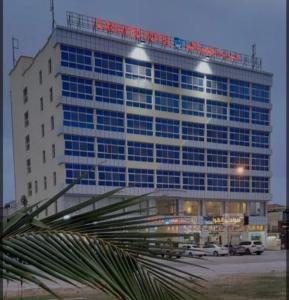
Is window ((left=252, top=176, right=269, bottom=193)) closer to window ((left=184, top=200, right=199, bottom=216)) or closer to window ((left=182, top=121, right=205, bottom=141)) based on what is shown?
window ((left=184, top=200, right=199, bottom=216))

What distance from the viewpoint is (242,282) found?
1828 cm

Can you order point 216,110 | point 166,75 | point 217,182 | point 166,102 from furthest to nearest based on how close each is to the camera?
1. point 216,110
2. point 217,182
3. point 166,75
4. point 166,102

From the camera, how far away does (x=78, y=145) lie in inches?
1802

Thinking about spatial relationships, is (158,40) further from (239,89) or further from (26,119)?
(26,119)

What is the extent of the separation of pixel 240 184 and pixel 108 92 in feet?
66.4

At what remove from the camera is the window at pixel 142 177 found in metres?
48.3

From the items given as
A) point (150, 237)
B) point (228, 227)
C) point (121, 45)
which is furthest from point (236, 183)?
point (150, 237)

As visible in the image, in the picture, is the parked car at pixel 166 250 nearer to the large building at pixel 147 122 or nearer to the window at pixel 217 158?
the large building at pixel 147 122

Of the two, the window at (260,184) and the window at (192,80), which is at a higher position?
the window at (192,80)

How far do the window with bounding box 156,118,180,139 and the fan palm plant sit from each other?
160 ft

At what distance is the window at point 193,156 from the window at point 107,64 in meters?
11.7

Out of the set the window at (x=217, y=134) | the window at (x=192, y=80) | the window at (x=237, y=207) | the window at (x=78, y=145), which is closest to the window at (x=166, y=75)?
the window at (x=192, y=80)

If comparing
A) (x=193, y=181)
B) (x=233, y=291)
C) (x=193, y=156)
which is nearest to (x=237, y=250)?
(x=193, y=181)

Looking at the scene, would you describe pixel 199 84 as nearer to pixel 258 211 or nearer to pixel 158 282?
pixel 258 211
